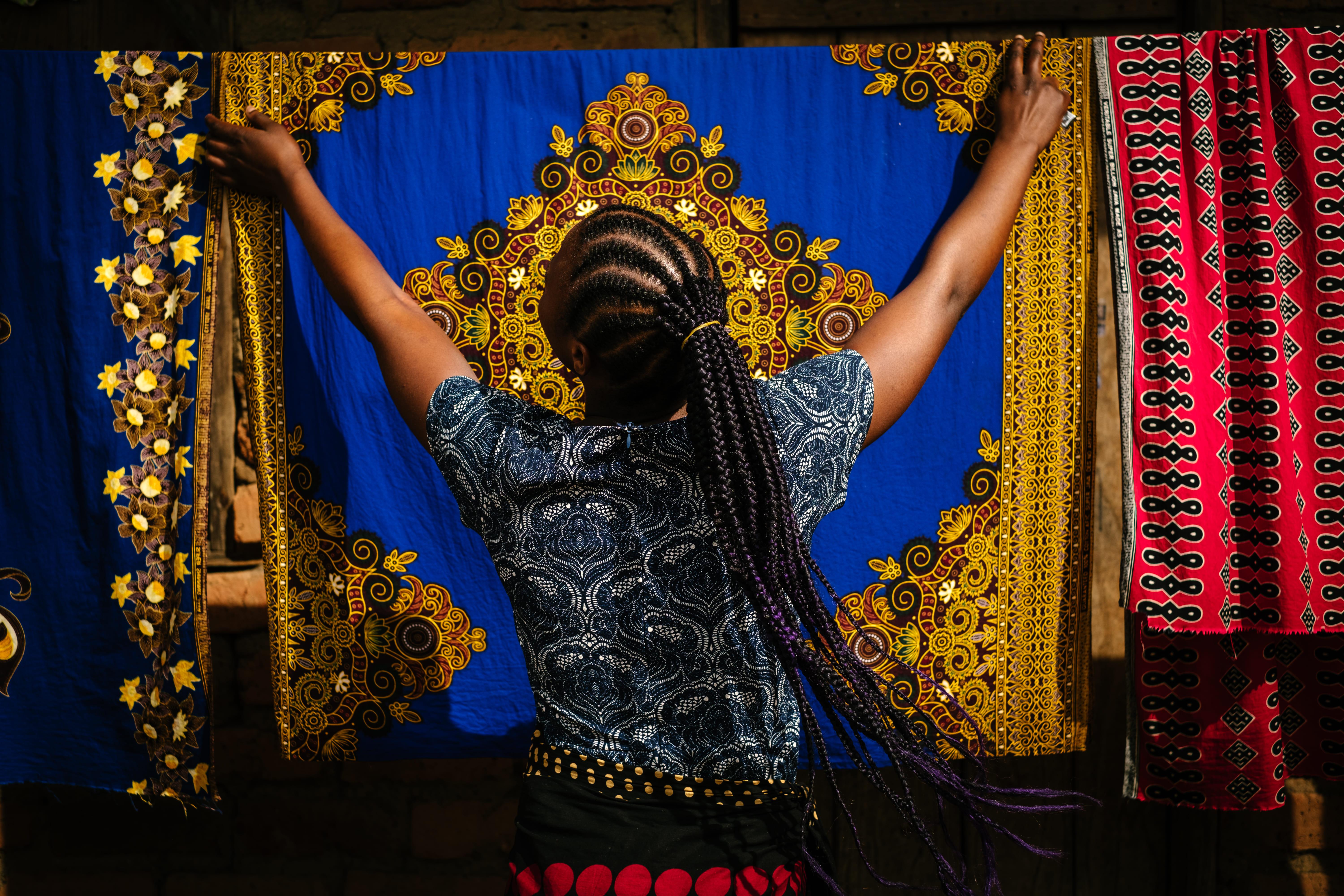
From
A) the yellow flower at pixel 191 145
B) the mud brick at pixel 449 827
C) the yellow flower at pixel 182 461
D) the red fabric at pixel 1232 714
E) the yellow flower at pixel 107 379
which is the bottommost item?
the mud brick at pixel 449 827

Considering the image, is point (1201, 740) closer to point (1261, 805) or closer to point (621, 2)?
point (1261, 805)

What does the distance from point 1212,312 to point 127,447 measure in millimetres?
2576

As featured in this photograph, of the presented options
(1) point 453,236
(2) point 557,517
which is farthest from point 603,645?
(1) point 453,236

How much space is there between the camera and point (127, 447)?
2.04 m

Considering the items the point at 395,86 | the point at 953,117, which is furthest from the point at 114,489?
the point at 953,117

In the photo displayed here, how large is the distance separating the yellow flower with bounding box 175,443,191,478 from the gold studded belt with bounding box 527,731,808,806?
1.34 metres

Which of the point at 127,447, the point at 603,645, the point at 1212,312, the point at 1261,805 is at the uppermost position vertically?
the point at 1212,312

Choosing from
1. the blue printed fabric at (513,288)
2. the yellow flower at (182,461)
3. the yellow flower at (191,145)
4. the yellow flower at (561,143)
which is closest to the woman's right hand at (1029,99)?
the blue printed fabric at (513,288)

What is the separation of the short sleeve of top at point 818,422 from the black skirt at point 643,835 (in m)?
0.39

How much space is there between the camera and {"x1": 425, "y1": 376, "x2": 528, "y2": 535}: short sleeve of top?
121 centimetres

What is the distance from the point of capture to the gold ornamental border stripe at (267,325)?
2.02 metres

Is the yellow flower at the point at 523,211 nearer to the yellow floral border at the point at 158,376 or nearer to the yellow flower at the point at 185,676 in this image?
the yellow floral border at the point at 158,376

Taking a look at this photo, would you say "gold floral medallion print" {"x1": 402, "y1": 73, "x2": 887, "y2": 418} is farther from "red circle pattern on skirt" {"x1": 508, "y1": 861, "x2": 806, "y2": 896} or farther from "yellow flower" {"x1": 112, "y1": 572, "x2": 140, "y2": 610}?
"red circle pattern on skirt" {"x1": 508, "y1": 861, "x2": 806, "y2": 896}

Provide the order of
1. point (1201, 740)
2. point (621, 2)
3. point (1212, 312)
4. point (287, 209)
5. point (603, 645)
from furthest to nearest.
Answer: point (621, 2) < point (1201, 740) < point (1212, 312) < point (287, 209) < point (603, 645)
